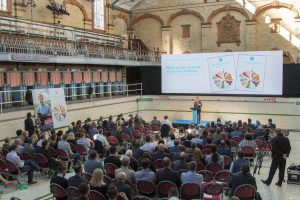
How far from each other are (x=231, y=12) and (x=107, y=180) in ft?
81.1

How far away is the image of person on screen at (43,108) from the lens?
16.4m

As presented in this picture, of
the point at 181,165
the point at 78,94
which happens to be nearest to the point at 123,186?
the point at 181,165

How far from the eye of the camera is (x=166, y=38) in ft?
105

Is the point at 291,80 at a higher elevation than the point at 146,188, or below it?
higher

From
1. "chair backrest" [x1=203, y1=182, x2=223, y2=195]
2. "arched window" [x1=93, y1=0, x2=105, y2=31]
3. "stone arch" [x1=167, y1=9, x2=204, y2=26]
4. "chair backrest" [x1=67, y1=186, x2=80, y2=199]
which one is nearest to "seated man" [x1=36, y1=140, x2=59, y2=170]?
"chair backrest" [x1=67, y1=186, x2=80, y2=199]

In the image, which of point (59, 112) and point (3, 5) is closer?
point (59, 112)

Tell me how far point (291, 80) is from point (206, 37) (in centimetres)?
1043

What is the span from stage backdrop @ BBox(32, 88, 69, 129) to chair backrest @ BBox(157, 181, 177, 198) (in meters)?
9.96

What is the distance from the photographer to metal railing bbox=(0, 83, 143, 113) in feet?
57.3

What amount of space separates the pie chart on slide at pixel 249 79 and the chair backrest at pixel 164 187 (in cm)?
1580

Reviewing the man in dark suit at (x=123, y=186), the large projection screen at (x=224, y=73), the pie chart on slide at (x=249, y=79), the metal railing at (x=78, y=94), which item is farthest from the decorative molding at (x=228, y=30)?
the man in dark suit at (x=123, y=186)

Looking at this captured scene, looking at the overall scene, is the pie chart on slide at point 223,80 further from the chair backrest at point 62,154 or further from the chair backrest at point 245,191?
the chair backrest at point 245,191

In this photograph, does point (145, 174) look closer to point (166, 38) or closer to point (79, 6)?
point (79, 6)

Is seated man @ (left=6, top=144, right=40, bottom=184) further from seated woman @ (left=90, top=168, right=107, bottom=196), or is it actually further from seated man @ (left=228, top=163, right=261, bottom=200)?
seated man @ (left=228, top=163, right=261, bottom=200)
